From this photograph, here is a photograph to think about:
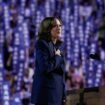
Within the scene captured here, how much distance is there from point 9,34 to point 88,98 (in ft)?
9.02

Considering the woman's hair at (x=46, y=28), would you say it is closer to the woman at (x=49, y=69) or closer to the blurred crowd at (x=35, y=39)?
the woman at (x=49, y=69)

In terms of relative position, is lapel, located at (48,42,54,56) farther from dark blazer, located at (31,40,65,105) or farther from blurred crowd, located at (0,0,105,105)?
blurred crowd, located at (0,0,105,105)

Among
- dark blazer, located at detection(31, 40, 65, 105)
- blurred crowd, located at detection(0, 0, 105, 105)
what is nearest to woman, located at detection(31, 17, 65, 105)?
dark blazer, located at detection(31, 40, 65, 105)

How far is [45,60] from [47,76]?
0.26 ft

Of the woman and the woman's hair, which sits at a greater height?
the woman's hair

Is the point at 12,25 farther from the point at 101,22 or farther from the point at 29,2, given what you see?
the point at 101,22

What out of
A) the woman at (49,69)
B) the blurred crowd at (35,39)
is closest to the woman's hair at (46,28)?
the woman at (49,69)

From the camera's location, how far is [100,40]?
5547mm

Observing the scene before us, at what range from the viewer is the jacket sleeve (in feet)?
7.55

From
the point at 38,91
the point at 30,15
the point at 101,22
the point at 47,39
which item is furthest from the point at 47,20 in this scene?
the point at 101,22

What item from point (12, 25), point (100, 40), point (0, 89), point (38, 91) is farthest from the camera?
point (100, 40)

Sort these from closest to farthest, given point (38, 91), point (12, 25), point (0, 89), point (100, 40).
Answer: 1. point (38, 91)
2. point (0, 89)
3. point (12, 25)
4. point (100, 40)

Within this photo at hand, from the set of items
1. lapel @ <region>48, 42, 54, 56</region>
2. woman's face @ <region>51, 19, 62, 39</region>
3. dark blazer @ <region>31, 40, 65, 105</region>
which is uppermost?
woman's face @ <region>51, 19, 62, 39</region>

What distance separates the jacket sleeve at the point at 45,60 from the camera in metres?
2.30
